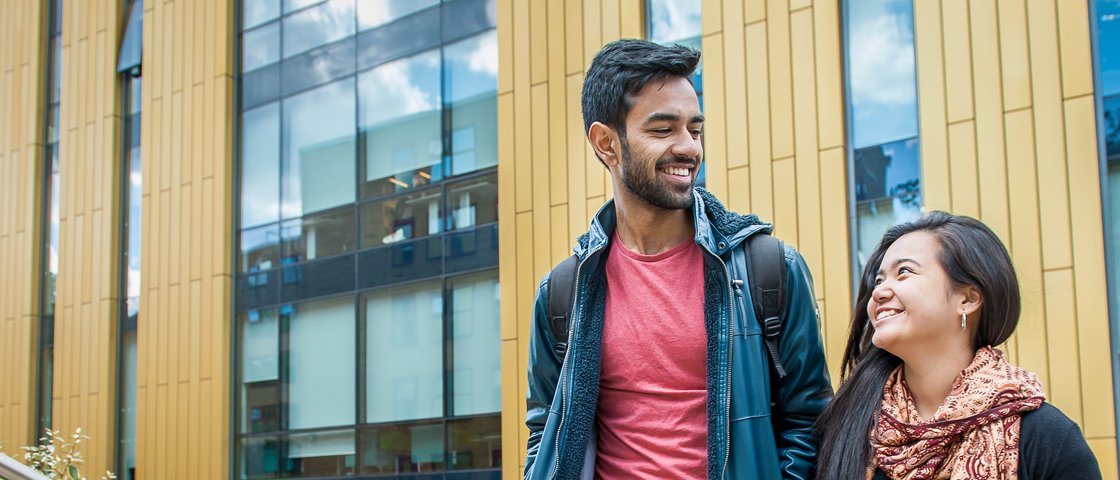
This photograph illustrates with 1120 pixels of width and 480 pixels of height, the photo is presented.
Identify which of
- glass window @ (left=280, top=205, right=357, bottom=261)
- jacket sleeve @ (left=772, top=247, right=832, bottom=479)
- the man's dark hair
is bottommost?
jacket sleeve @ (left=772, top=247, right=832, bottom=479)

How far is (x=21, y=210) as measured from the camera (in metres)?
18.7

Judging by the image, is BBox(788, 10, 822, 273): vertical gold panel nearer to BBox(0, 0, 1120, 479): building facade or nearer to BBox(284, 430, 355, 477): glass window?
BBox(0, 0, 1120, 479): building facade

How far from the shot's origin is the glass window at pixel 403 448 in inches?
537

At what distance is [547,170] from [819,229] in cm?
301

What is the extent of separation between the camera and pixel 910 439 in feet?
10.5

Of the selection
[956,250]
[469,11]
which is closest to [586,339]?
[956,250]

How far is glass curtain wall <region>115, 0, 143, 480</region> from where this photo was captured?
55.9 ft

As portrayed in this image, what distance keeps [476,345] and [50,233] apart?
832 cm

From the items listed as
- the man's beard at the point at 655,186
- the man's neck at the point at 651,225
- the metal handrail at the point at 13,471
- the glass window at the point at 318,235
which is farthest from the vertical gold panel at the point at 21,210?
the man's beard at the point at 655,186

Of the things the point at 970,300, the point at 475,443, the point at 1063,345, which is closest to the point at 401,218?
the point at 475,443

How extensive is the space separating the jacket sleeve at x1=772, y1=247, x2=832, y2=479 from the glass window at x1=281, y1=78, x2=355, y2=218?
11777 mm

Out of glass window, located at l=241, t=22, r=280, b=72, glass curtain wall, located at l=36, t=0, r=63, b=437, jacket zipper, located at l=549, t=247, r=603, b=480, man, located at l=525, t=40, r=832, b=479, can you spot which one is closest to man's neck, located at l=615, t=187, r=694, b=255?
man, located at l=525, t=40, r=832, b=479

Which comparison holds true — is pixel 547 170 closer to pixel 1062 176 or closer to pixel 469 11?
pixel 469 11

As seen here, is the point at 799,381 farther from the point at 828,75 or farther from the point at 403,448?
the point at 403,448
